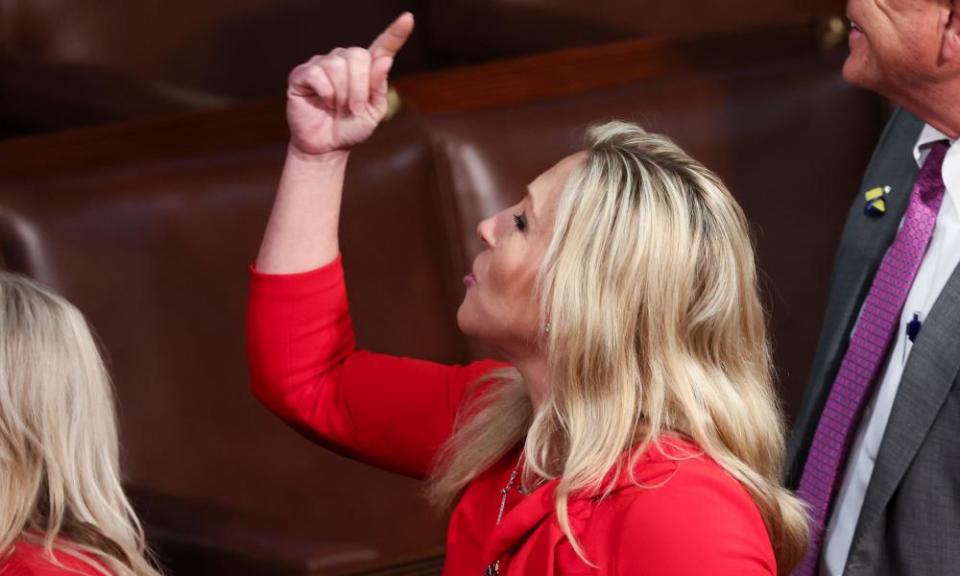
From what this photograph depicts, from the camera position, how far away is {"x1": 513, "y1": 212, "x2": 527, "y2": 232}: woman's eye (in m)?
1.60

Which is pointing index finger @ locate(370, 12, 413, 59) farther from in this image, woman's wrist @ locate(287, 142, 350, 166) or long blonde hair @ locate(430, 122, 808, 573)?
long blonde hair @ locate(430, 122, 808, 573)

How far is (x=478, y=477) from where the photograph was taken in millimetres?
1689

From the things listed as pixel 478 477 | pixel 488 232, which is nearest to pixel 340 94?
pixel 488 232

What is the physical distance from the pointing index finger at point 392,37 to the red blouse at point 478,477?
0.27 m

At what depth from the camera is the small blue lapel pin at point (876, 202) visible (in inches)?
77.6

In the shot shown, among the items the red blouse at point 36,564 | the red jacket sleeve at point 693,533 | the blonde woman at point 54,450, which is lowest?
the red blouse at point 36,564

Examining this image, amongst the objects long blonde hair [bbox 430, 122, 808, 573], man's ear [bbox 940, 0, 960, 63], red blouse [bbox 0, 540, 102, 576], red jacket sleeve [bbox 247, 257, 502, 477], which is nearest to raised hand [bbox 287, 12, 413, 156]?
red jacket sleeve [bbox 247, 257, 502, 477]

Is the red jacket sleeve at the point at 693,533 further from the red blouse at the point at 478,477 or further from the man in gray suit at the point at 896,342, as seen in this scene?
the man in gray suit at the point at 896,342

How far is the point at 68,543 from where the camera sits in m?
1.59

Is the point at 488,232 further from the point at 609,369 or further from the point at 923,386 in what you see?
the point at 923,386

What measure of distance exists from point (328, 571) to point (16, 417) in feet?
2.43

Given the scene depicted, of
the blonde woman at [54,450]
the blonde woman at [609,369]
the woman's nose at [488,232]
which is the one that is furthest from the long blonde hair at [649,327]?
the blonde woman at [54,450]

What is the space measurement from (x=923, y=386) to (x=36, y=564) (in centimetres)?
102

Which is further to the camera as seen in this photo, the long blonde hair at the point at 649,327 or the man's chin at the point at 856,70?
the man's chin at the point at 856,70
